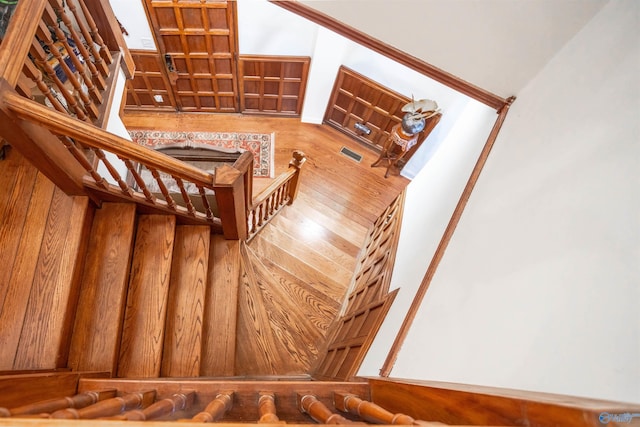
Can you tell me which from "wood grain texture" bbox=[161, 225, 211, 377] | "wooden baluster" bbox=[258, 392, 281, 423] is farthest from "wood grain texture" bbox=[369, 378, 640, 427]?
"wood grain texture" bbox=[161, 225, 211, 377]

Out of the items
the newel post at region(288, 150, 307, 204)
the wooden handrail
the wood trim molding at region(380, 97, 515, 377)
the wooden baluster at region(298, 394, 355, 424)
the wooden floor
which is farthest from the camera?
the newel post at region(288, 150, 307, 204)

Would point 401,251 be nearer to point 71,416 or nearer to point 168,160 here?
point 168,160

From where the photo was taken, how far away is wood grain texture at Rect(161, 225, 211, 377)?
1819mm

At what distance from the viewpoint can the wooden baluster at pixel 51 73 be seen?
1.41 metres

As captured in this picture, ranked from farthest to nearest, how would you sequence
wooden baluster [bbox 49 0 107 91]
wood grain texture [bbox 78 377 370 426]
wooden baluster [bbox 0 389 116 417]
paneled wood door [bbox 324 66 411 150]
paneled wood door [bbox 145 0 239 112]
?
paneled wood door [bbox 324 66 411 150], paneled wood door [bbox 145 0 239 112], wooden baluster [bbox 49 0 107 91], wood grain texture [bbox 78 377 370 426], wooden baluster [bbox 0 389 116 417]

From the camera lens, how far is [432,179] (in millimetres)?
2477

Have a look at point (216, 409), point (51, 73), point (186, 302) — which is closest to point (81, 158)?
point (51, 73)

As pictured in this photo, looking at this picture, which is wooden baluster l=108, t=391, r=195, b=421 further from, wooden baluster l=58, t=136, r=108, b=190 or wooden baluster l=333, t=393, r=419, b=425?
wooden baluster l=58, t=136, r=108, b=190

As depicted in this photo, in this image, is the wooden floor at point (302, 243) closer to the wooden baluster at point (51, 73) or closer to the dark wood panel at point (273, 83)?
the dark wood panel at point (273, 83)

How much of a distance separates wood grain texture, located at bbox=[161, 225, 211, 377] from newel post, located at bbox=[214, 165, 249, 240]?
17cm

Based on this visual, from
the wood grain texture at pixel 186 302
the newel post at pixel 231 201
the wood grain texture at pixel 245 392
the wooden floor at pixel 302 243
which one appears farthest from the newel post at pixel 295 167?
the wood grain texture at pixel 245 392

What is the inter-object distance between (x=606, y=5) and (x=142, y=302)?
7.31 ft

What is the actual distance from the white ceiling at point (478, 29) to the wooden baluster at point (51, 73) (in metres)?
1.12

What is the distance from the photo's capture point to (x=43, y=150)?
138 cm
